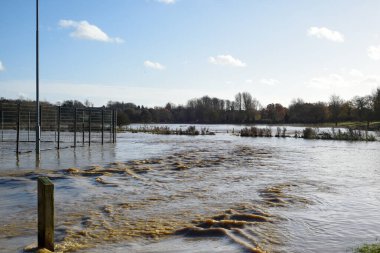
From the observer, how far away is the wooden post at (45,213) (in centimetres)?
586

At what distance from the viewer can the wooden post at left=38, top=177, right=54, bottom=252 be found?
5.86 metres

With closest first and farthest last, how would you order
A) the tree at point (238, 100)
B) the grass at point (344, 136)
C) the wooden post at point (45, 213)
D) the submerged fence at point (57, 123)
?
the wooden post at point (45, 213)
the submerged fence at point (57, 123)
the grass at point (344, 136)
the tree at point (238, 100)

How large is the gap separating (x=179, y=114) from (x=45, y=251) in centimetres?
14701

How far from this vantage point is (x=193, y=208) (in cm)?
962

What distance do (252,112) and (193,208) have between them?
119791mm

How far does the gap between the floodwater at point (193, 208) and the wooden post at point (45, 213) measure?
1.50ft

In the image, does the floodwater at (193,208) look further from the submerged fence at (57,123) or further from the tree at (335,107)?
the tree at (335,107)

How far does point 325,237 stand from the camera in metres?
7.33

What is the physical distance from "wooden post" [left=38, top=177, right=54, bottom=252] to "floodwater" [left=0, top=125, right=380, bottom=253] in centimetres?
46

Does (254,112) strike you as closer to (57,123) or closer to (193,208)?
(57,123)

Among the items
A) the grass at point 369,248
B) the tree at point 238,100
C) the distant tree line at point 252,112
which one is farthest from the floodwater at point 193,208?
the tree at point 238,100

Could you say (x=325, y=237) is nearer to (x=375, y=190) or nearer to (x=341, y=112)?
(x=375, y=190)

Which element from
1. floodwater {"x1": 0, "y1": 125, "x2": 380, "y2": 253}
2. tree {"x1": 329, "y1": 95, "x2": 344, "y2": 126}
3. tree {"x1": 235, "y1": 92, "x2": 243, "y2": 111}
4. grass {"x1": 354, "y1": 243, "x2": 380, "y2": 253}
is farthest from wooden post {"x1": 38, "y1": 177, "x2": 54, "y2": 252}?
tree {"x1": 235, "y1": 92, "x2": 243, "y2": 111}

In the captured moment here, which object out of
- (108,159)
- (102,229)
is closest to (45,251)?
(102,229)
